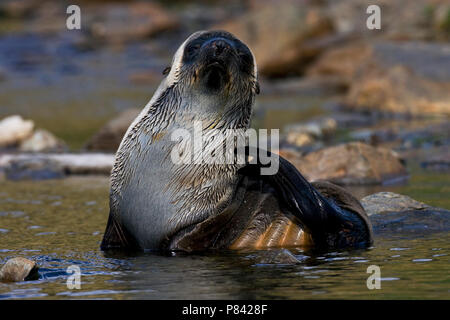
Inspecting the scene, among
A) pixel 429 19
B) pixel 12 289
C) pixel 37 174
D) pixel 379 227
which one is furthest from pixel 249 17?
pixel 12 289

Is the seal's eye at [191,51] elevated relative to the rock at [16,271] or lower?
elevated

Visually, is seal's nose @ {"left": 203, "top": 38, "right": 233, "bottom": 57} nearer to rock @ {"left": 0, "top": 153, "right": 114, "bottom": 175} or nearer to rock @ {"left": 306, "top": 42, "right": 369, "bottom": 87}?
rock @ {"left": 0, "top": 153, "right": 114, "bottom": 175}

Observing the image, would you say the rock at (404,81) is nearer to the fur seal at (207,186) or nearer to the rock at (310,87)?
the rock at (310,87)

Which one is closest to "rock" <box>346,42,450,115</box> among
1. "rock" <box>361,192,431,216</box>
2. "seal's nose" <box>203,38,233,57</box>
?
"rock" <box>361,192,431,216</box>

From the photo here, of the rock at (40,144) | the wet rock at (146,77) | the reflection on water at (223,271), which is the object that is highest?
the wet rock at (146,77)

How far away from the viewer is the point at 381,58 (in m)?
23.7

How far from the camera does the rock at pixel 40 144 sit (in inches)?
685

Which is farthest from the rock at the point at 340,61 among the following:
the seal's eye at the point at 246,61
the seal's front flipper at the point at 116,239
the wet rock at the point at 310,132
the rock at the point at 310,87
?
the seal's front flipper at the point at 116,239

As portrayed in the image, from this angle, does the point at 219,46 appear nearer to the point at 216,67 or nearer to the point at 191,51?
the point at 216,67

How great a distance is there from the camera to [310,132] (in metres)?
18.0

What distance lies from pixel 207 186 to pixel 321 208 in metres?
1.00

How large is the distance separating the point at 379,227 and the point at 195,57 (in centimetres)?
263

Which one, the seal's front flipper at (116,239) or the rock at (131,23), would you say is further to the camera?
the rock at (131,23)

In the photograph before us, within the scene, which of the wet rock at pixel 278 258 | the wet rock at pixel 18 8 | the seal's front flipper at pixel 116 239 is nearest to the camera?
the wet rock at pixel 278 258
